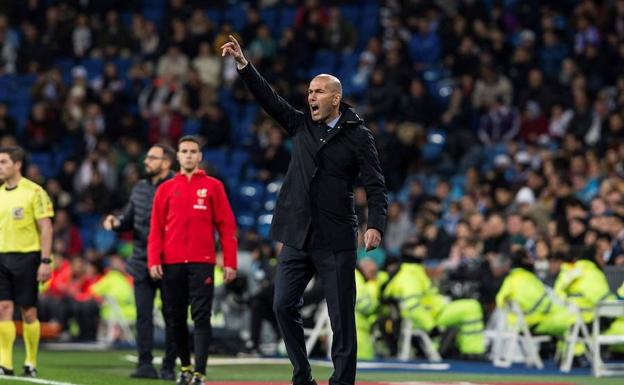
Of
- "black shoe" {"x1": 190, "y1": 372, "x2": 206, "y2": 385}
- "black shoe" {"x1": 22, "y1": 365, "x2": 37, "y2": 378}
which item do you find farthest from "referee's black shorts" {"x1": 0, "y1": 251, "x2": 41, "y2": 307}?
"black shoe" {"x1": 190, "y1": 372, "x2": 206, "y2": 385}

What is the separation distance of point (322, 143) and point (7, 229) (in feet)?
14.4

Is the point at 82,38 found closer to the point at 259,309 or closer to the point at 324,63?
the point at 324,63

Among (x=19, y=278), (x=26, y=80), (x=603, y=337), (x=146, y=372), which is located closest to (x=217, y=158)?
(x=26, y=80)

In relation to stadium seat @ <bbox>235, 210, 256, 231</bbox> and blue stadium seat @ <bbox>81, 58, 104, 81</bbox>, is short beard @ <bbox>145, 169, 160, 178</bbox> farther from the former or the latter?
blue stadium seat @ <bbox>81, 58, 104, 81</bbox>

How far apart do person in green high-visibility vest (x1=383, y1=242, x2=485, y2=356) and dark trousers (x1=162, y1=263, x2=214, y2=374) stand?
6.46 metres

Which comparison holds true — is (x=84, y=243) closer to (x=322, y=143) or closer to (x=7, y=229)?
(x=7, y=229)

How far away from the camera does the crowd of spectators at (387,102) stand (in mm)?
21453

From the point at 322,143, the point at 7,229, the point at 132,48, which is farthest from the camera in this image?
the point at 132,48

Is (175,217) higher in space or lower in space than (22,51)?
lower

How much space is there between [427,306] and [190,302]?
22.7 ft

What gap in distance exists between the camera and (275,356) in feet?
63.7

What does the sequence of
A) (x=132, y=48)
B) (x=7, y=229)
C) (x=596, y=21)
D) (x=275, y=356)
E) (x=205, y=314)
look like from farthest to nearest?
(x=132, y=48), (x=596, y=21), (x=275, y=356), (x=7, y=229), (x=205, y=314)

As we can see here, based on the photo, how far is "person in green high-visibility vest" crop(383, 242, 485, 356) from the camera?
18875 millimetres

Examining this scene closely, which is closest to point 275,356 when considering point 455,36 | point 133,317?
point 133,317
